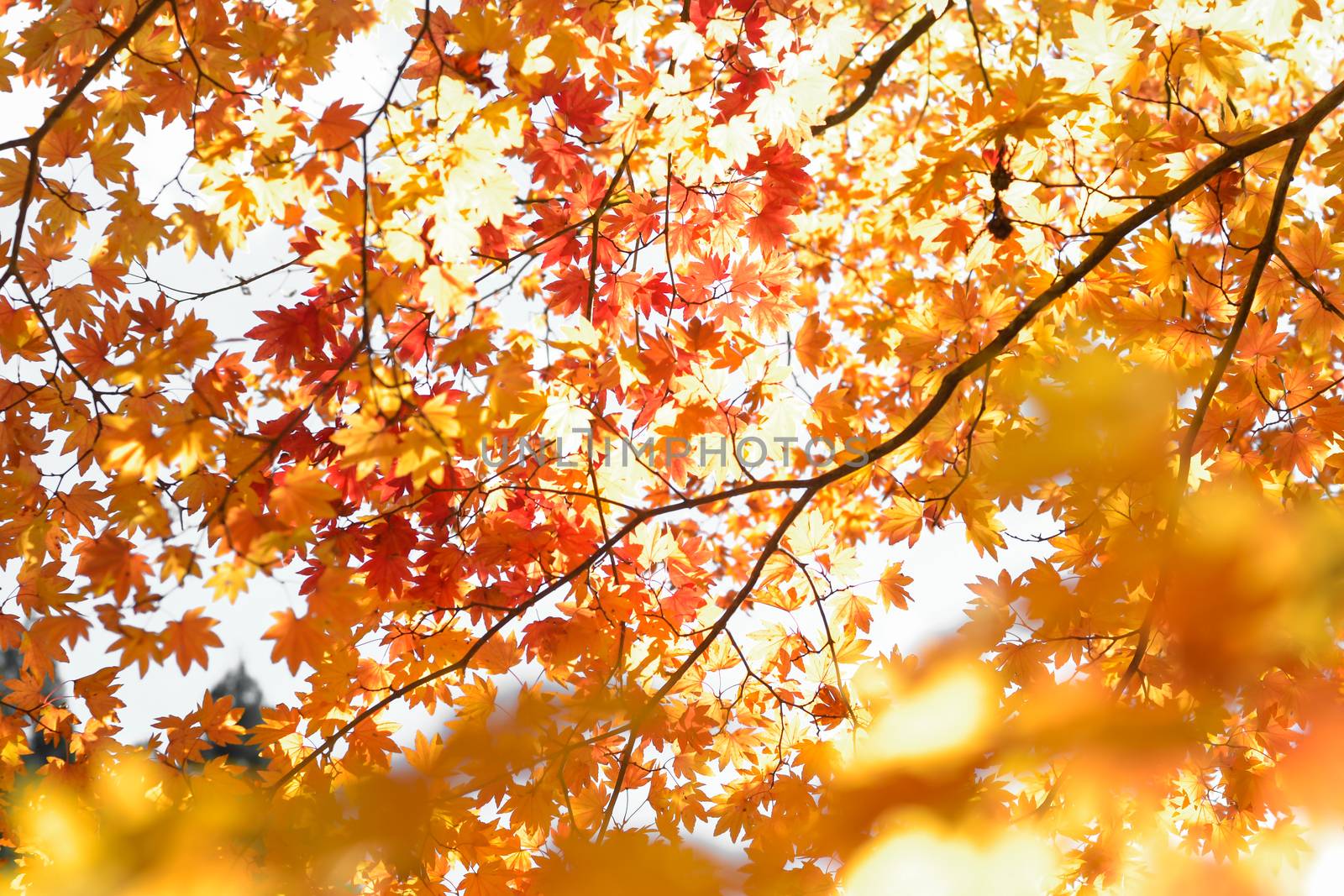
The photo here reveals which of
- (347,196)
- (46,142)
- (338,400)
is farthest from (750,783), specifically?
(46,142)

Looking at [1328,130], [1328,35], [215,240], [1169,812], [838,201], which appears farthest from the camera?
[838,201]

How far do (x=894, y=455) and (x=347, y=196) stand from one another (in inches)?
77.6

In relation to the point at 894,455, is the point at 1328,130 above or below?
above

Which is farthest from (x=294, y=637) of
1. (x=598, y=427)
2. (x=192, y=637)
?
(x=598, y=427)

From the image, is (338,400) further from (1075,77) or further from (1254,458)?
(1254,458)

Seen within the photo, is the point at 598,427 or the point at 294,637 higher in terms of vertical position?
the point at 598,427

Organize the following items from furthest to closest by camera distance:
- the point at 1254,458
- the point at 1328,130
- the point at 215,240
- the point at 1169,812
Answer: the point at 1328,130, the point at 1254,458, the point at 1169,812, the point at 215,240

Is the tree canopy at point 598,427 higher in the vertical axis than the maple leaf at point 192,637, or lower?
higher

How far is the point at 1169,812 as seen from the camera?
223 centimetres

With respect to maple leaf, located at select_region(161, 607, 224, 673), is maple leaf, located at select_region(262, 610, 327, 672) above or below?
above

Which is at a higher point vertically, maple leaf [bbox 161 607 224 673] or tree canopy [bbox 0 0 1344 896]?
tree canopy [bbox 0 0 1344 896]

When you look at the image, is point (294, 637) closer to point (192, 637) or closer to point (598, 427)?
point (192, 637)

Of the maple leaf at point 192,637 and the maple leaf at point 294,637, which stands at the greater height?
the maple leaf at point 294,637

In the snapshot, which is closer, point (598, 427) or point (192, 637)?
point (192, 637)
